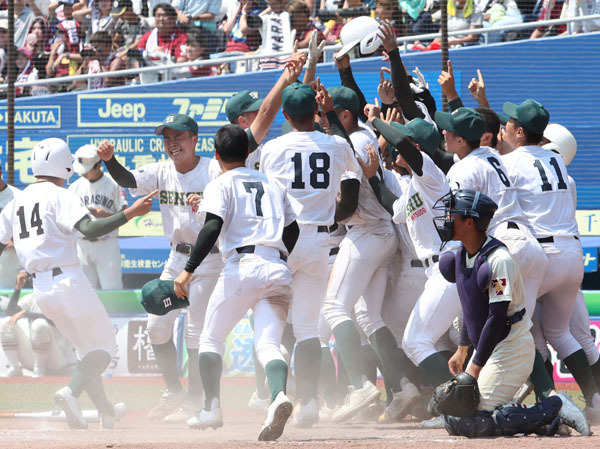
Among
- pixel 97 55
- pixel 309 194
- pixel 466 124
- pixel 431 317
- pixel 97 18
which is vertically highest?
pixel 97 18

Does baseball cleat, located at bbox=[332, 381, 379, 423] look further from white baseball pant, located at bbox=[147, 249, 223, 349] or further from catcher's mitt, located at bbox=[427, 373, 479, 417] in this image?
catcher's mitt, located at bbox=[427, 373, 479, 417]

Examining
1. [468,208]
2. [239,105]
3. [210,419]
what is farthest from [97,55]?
[468,208]

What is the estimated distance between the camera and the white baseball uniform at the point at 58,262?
601 centimetres

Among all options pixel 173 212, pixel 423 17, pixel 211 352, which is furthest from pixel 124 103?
pixel 211 352

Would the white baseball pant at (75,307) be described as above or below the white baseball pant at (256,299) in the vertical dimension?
below

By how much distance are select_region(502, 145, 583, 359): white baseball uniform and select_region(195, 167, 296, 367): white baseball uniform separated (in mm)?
1587

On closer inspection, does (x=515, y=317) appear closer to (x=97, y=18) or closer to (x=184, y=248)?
(x=184, y=248)

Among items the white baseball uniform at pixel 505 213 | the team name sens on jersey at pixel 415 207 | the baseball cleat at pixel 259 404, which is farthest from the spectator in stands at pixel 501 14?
the baseball cleat at pixel 259 404

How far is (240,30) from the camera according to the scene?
40.3 ft

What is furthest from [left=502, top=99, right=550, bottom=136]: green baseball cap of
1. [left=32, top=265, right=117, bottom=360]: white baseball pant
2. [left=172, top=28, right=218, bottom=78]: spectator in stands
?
[left=172, top=28, right=218, bottom=78]: spectator in stands

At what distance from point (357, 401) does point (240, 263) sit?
4.71 feet

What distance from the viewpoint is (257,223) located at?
5207mm

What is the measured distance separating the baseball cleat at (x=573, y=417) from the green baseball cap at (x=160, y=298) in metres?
2.23

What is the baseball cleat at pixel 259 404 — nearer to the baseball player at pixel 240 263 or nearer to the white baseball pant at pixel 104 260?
the baseball player at pixel 240 263
